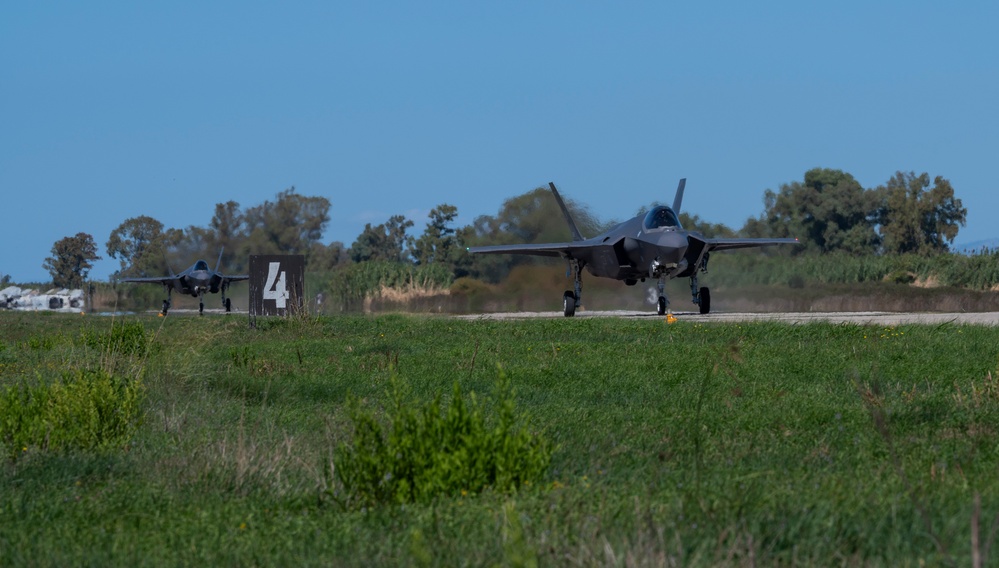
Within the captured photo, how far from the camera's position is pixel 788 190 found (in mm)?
79000

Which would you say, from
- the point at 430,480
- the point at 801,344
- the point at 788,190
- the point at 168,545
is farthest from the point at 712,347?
the point at 788,190

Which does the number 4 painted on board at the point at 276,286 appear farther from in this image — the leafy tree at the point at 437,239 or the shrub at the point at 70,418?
the leafy tree at the point at 437,239

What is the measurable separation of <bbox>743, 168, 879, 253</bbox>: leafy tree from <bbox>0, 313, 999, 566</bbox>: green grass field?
61619 mm

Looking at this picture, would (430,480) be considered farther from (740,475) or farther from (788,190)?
(788,190)

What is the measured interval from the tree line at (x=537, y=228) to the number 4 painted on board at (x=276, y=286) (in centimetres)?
1598

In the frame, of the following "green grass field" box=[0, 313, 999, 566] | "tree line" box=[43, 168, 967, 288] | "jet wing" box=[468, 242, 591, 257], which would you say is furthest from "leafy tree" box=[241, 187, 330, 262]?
"green grass field" box=[0, 313, 999, 566]

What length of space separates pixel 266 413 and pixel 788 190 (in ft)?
239

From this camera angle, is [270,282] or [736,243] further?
[736,243]

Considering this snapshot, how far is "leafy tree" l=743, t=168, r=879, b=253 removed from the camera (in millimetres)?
73812

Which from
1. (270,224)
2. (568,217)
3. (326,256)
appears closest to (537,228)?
(568,217)

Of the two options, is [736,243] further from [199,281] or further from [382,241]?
[382,241]

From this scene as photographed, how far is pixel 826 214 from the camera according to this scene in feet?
245

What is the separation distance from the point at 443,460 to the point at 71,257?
118 metres

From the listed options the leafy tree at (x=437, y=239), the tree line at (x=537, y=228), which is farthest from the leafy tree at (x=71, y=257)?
the leafy tree at (x=437, y=239)
